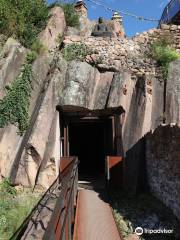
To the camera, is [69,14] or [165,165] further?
[69,14]

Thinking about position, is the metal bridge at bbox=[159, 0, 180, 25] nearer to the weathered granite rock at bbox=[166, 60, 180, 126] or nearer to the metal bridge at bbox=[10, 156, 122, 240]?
the weathered granite rock at bbox=[166, 60, 180, 126]

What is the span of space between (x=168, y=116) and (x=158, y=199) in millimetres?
3772

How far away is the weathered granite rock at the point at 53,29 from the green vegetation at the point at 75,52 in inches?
37.3

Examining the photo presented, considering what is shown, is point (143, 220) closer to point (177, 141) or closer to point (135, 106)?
point (177, 141)

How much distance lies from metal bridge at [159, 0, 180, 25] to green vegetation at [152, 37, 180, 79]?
3.11m

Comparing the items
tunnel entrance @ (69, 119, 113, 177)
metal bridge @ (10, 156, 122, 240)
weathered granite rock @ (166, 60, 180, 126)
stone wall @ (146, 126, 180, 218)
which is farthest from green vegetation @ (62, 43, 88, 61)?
tunnel entrance @ (69, 119, 113, 177)

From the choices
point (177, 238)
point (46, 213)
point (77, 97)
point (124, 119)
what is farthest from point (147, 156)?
point (46, 213)

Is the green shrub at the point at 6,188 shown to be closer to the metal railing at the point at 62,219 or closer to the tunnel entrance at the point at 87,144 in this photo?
the metal railing at the point at 62,219

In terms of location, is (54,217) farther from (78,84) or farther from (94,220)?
(78,84)

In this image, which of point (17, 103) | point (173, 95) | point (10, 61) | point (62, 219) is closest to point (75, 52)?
point (10, 61)

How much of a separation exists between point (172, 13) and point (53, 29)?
578cm

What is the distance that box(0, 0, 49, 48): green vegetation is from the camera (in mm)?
14750

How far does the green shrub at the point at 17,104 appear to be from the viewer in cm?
1233

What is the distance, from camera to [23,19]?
602 inches
